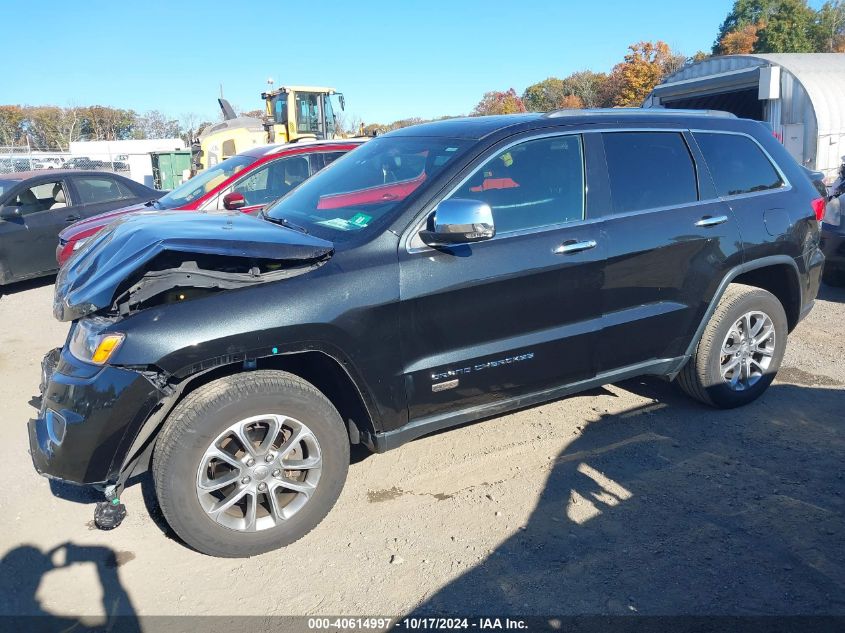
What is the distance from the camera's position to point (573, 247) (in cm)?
368

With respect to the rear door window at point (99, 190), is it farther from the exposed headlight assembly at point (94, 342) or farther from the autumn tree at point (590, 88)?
the autumn tree at point (590, 88)

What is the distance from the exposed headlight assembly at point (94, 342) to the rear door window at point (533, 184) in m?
1.79

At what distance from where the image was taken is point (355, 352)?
317 cm

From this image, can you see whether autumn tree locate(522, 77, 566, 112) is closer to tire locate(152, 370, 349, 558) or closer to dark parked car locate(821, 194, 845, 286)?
dark parked car locate(821, 194, 845, 286)

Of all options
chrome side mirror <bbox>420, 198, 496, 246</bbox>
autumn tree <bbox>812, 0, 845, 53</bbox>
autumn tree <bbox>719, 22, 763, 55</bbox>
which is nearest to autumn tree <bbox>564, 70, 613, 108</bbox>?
autumn tree <bbox>719, 22, 763, 55</bbox>

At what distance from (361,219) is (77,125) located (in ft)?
213

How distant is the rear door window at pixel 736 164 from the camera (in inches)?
171

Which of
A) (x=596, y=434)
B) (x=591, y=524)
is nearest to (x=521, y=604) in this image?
(x=591, y=524)

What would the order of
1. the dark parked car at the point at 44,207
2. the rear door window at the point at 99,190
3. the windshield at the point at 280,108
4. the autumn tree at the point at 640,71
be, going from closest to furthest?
the dark parked car at the point at 44,207
the rear door window at the point at 99,190
the windshield at the point at 280,108
the autumn tree at the point at 640,71

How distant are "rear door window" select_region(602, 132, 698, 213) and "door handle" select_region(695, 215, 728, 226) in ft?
0.47

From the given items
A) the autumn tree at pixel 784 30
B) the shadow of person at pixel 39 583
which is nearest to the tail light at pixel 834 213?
the shadow of person at pixel 39 583

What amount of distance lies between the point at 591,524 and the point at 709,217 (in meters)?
2.11

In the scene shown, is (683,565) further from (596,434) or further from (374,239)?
(374,239)

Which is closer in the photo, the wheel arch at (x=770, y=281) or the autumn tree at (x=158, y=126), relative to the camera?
the wheel arch at (x=770, y=281)
